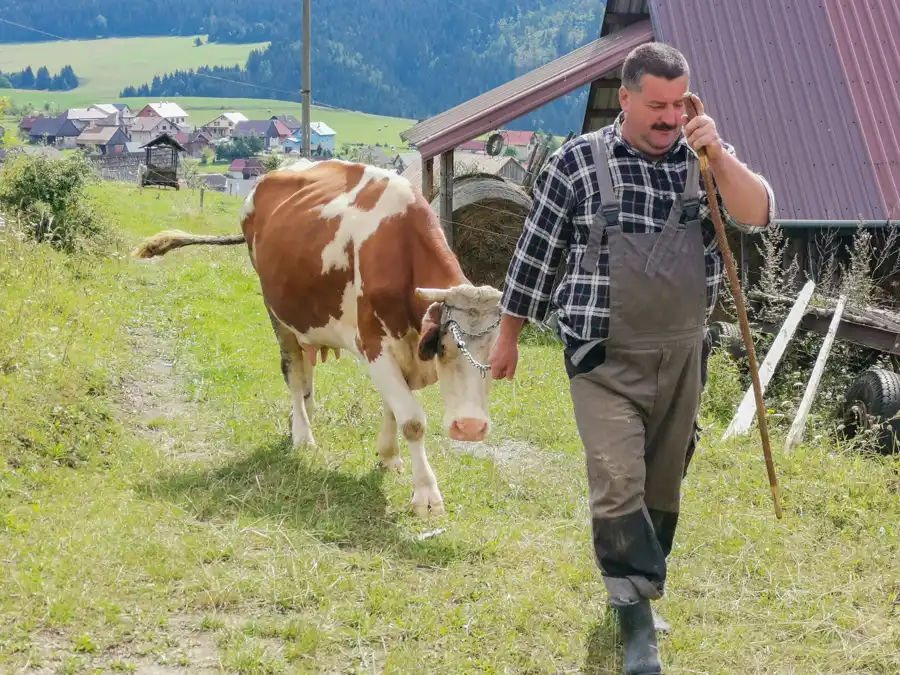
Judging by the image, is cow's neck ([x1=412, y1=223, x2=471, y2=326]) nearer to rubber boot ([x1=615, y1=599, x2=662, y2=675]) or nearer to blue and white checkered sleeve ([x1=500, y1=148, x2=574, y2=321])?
blue and white checkered sleeve ([x1=500, y1=148, x2=574, y2=321])

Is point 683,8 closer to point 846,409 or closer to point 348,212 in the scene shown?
point 846,409

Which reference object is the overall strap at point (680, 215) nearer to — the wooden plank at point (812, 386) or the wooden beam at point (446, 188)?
the wooden plank at point (812, 386)

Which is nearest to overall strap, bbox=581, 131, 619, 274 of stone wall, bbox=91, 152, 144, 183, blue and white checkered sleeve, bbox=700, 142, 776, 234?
blue and white checkered sleeve, bbox=700, 142, 776, 234

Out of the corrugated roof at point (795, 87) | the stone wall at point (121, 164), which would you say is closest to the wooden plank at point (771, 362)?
the corrugated roof at point (795, 87)

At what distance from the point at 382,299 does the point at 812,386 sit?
3.58m

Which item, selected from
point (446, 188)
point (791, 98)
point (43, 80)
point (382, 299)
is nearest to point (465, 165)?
point (446, 188)

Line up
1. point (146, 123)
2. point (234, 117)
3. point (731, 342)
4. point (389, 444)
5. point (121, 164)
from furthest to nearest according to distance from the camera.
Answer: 1. point (234, 117)
2. point (146, 123)
3. point (121, 164)
4. point (731, 342)
5. point (389, 444)

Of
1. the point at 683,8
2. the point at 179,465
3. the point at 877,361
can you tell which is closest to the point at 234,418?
the point at 179,465

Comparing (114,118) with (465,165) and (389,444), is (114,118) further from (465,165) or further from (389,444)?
(389,444)

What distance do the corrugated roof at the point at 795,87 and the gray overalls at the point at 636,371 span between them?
27.4 ft

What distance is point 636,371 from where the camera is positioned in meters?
3.76

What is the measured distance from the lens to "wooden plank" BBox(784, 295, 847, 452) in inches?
274

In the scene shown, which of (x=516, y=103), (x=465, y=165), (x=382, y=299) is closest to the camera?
(x=382, y=299)

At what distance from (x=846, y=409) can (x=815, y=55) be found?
6.71 meters
